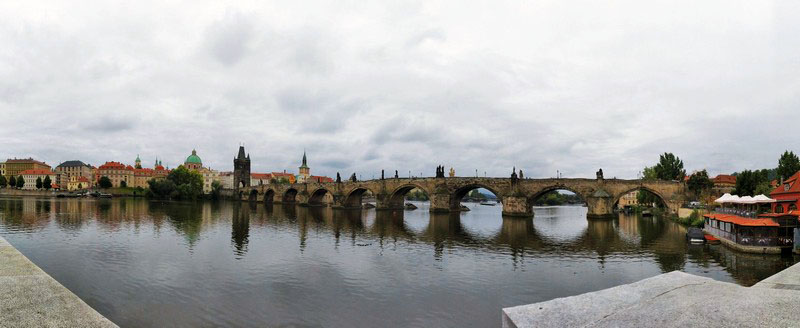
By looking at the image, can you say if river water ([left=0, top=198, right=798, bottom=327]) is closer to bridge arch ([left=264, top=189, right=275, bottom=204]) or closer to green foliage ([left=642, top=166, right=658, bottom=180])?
green foliage ([left=642, top=166, right=658, bottom=180])

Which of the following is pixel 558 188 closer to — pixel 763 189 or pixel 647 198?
pixel 763 189

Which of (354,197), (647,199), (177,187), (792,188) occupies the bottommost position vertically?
(647,199)

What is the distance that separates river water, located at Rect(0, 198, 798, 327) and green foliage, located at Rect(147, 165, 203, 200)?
7564cm

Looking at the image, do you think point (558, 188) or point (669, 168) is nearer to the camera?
point (558, 188)

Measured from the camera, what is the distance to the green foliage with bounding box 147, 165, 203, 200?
10694 cm

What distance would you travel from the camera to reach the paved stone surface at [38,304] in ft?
31.6

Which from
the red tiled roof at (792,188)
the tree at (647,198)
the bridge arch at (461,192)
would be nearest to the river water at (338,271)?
the red tiled roof at (792,188)

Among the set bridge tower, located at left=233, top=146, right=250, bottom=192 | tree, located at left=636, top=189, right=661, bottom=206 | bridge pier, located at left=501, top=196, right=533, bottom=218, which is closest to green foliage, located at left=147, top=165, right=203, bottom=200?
bridge tower, located at left=233, top=146, right=250, bottom=192

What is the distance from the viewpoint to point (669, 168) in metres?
73.9

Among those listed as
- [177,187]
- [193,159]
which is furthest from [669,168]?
[193,159]

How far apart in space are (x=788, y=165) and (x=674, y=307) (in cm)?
5924

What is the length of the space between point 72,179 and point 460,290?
185 meters

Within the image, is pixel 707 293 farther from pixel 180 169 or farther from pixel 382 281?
pixel 180 169

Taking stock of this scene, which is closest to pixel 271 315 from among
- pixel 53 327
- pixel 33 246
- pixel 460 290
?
pixel 53 327
